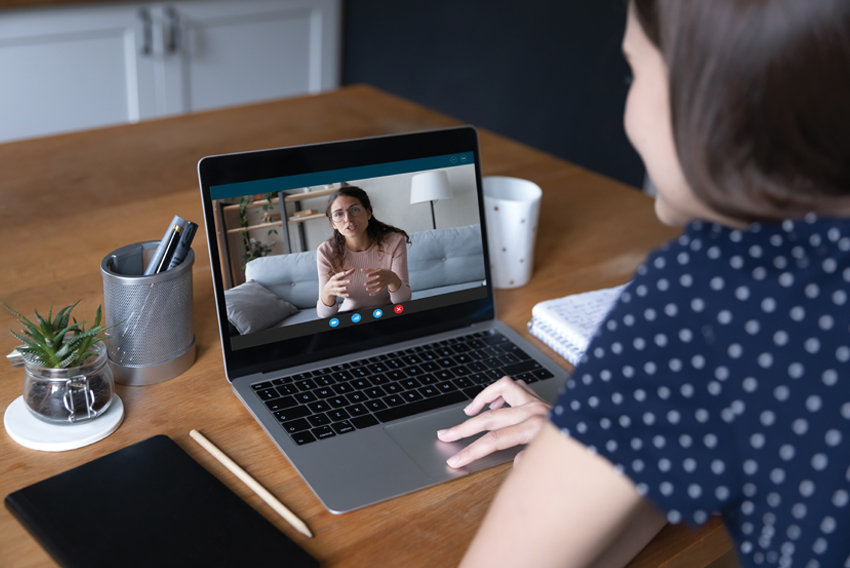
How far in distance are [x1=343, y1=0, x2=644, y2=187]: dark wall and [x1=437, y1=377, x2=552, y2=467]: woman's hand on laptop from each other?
197 cm

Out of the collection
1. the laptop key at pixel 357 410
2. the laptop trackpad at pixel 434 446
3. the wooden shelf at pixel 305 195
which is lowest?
the laptop trackpad at pixel 434 446

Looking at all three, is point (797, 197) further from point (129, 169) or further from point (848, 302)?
point (129, 169)

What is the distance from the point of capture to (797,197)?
44 cm

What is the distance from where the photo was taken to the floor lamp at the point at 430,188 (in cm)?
89

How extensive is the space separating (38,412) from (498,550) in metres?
0.48

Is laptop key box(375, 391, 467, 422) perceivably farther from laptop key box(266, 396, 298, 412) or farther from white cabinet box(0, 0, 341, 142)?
white cabinet box(0, 0, 341, 142)

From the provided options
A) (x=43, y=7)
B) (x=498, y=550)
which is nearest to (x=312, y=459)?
(x=498, y=550)

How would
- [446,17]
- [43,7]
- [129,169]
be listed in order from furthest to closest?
[446,17] → [43,7] → [129,169]

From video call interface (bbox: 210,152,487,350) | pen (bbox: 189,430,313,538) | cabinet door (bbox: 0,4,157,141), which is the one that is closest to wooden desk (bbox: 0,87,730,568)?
pen (bbox: 189,430,313,538)

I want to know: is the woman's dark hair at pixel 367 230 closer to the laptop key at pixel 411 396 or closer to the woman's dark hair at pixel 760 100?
the laptop key at pixel 411 396

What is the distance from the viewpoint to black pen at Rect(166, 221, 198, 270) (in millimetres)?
785

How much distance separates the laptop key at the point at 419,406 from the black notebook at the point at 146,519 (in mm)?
189

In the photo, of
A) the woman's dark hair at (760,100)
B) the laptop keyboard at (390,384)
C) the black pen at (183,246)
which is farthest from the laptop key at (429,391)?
the woman's dark hair at (760,100)

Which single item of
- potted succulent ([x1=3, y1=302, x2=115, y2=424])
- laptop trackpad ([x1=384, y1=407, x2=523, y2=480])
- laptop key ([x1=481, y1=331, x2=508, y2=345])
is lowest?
laptop trackpad ([x1=384, y1=407, x2=523, y2=480])
